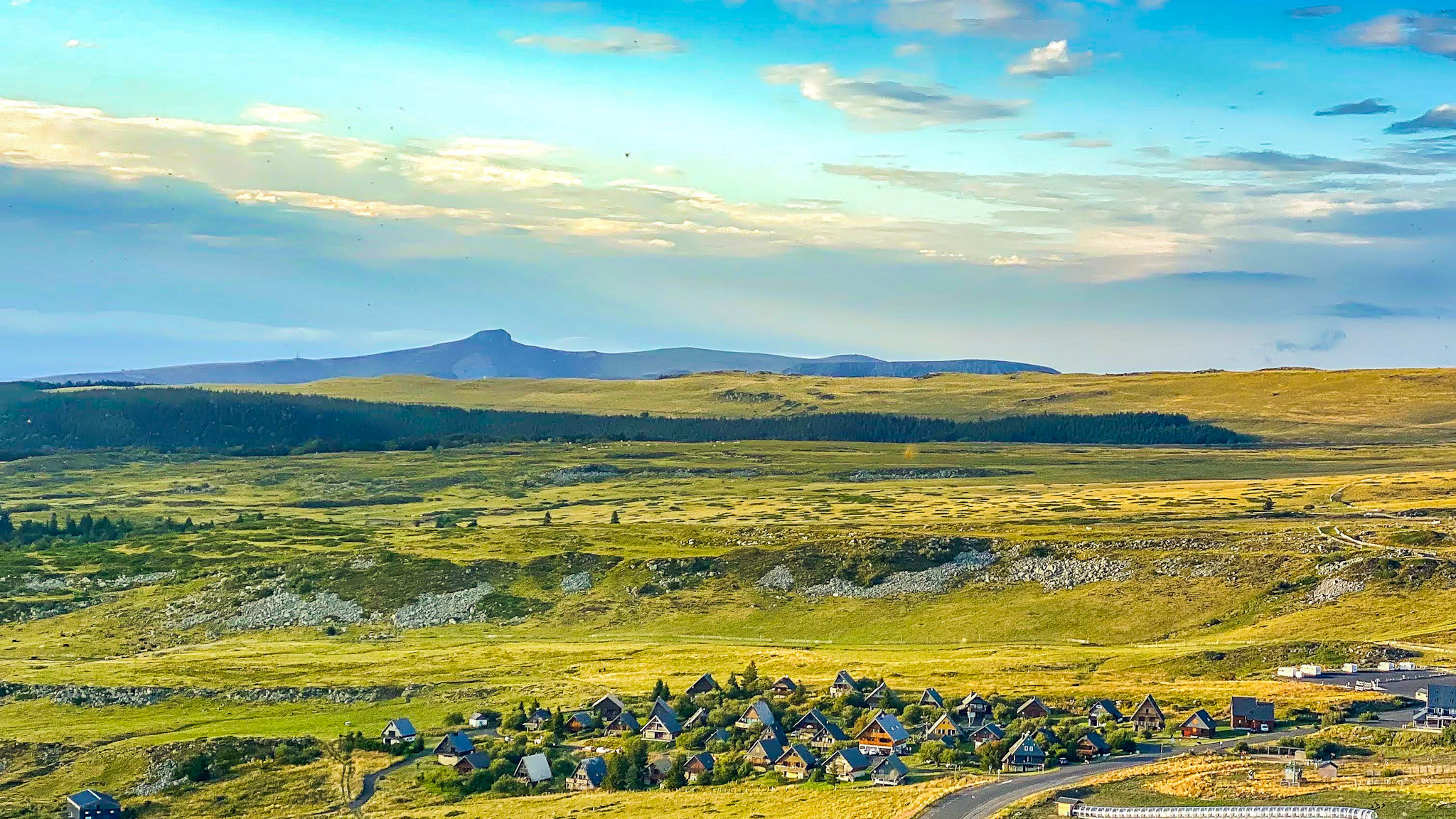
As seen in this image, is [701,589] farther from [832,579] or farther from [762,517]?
[762,517]

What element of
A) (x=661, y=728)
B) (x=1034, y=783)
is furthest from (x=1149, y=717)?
(x=661, y=728)

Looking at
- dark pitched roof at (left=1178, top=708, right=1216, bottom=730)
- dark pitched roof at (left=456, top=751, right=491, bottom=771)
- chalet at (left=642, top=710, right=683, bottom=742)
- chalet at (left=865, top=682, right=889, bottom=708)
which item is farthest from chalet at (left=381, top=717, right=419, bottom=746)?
dark pitched roof at (left=1178, top=708, right=1216, bottom=730)

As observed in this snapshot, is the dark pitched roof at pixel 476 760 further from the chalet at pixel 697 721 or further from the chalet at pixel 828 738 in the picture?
the chalet at pixel 828 738

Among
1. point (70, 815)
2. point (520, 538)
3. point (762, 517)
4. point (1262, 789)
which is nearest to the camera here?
point (1262, 789)

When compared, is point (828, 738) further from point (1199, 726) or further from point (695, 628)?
point (695, 628)

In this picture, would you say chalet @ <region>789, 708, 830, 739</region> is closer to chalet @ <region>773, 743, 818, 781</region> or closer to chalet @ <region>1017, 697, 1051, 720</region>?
chalet @ <region>773, 743, 818, 781</region>

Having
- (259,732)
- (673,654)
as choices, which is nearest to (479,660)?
(673,654)
